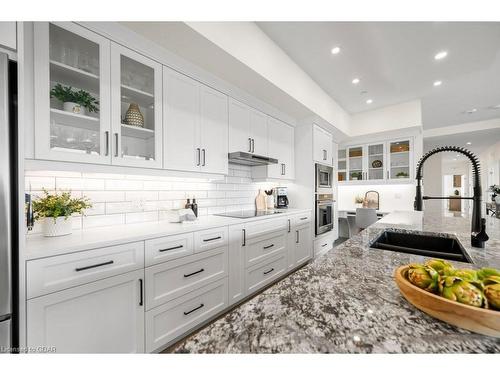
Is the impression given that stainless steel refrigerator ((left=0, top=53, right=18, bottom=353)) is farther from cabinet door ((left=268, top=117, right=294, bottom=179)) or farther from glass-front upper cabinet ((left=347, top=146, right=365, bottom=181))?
glass-front upper cabinet ((left=347, top=146, right=365, bottom=181))

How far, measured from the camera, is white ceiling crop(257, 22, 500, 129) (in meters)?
2.15

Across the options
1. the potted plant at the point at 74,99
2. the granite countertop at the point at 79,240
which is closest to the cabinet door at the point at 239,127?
the granite countertop at the point at 79,240

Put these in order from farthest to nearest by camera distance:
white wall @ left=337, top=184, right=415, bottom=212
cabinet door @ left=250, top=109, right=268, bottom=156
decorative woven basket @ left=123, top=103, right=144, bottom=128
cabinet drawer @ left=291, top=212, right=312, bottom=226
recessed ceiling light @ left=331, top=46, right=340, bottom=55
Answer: white wall @ left=337, top=184, right=415, bottom=212 → cabinet drawer @ left=291, top=212, right=312, bottom=226 → cabinet door @ left=250, top=109, right=268, bottom=156 → recessed ceiling light @ left=331, top=46, right=340, bottom=55 → decorative woven basket @ left=123, top=103, right=144, bottom=128

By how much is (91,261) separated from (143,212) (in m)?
0.80

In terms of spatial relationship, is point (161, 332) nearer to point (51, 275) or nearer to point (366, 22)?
point (51, 275)

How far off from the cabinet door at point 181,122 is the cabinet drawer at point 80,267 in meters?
0.81

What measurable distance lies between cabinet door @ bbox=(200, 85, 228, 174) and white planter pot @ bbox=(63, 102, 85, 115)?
958 mm

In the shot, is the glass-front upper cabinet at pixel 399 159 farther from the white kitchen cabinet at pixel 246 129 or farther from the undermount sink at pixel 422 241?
the undermount sink at pixel 422 241

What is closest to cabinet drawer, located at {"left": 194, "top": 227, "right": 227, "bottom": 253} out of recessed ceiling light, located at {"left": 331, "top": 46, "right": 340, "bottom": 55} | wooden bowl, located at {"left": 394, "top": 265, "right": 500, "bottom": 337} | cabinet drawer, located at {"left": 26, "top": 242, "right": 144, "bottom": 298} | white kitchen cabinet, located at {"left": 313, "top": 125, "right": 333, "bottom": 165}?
cabinet drawer, located at {"left": 26, "top": 242, "right": 144, "bottom": 298}

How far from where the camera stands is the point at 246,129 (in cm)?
267

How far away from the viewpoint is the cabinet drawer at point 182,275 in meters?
1.44

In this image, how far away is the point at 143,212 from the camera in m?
1.96

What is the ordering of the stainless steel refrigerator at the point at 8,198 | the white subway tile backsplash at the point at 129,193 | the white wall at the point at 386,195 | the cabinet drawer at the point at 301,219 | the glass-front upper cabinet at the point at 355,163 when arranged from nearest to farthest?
the stainless steel refrigerator at the point at 8,198
the white subway tile backsplash at the point at 129,193
the cabinet drawer at the point at 301,219
the white wall at the point at 386,195
the glass-front upper cabinet at the point at 355,163

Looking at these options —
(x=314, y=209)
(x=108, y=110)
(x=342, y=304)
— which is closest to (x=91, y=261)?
(x=108, y=110)
